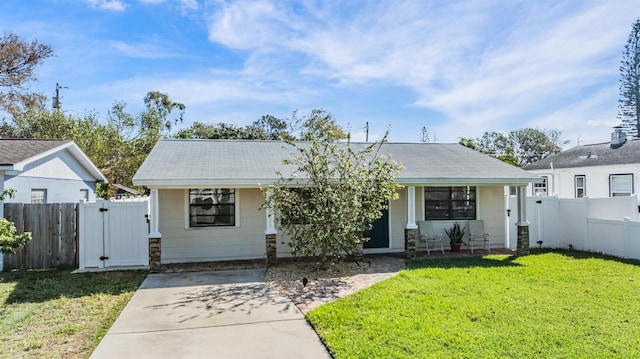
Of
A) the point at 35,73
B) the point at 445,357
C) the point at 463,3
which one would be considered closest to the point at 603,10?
the point at 463,3

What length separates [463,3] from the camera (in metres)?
9.58

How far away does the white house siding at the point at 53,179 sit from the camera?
32.0 feet

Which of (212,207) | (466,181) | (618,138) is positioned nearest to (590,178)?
(618,138)

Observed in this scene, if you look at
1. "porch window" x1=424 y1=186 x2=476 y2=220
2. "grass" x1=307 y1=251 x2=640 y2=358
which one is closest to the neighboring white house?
"porch window" x1=424 y1=186 x2=476 y2=220

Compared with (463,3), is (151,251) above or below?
below

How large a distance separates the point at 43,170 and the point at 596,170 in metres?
22.7

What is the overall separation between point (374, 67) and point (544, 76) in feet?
20.2

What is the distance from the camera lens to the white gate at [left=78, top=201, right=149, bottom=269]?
9.34 meters

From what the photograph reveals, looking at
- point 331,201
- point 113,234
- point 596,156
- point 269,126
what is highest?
point 269,126

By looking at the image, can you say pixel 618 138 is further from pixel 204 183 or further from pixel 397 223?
pixel 204 183

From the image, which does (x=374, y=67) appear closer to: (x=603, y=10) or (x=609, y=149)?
(x=603, y=10)

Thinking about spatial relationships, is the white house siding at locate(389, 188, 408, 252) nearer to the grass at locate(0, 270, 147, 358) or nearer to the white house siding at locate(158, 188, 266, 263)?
the white house siding at locate(158, 188, 266, 263)

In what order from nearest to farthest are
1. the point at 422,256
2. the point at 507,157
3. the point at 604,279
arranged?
the point at 604,279 → the point at 422,256 → the point at 507,157

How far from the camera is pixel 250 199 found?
1056cm
